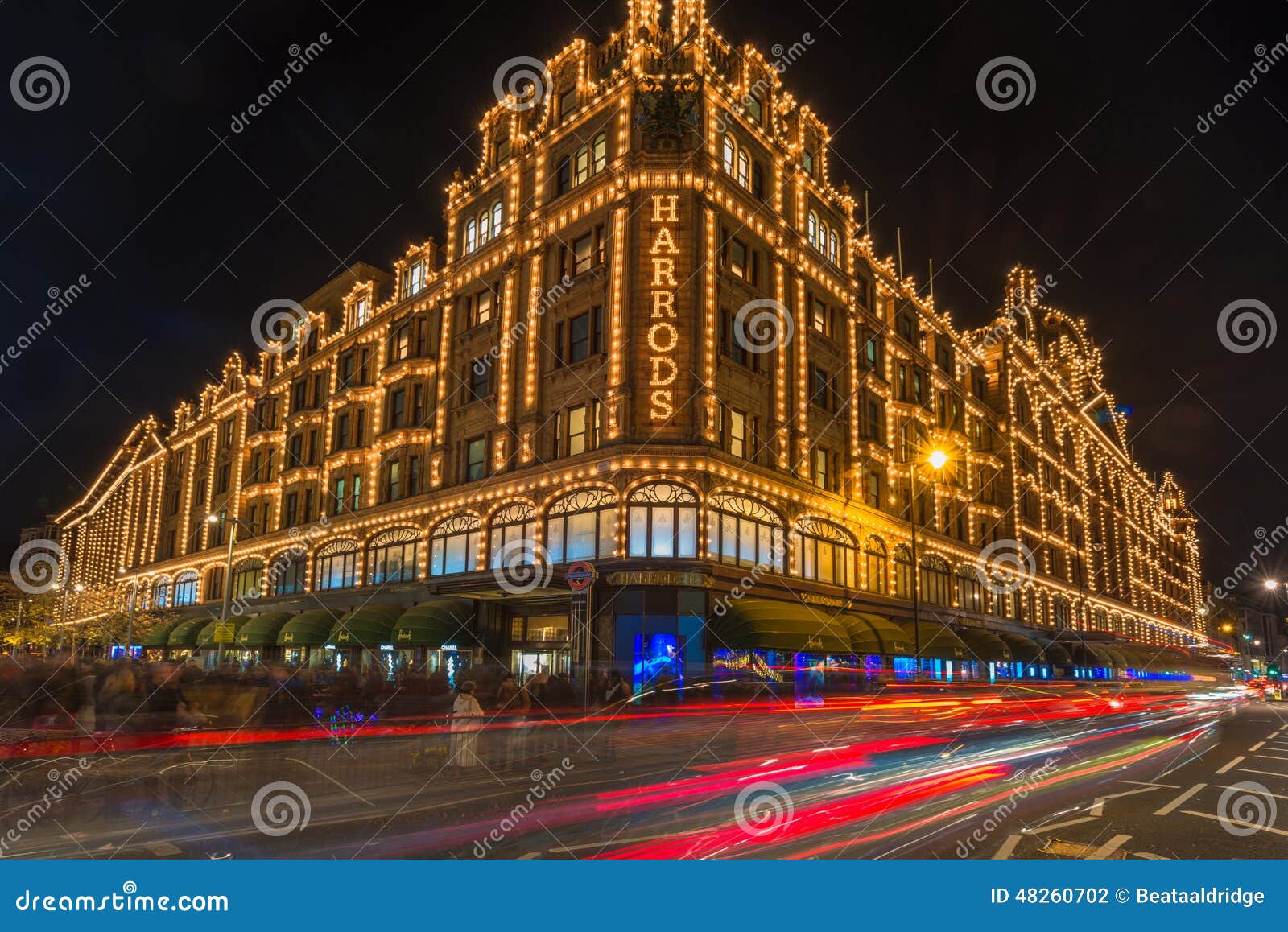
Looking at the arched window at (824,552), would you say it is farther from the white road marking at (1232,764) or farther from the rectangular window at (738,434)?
the white road marking at (1232,764)

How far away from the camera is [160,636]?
56312 mm

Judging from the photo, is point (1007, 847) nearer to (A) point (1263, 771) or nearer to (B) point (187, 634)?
(A) point (1263, 771)

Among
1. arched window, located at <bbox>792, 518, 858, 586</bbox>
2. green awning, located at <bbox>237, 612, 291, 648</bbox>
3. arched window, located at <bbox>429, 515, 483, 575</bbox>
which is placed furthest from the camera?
green awning, located at <bbox>237, 612, 291, 648</bbox>

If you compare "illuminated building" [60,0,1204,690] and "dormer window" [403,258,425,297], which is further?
"dormer window" [403,258,425,297]

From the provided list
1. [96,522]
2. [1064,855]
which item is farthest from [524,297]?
[96,522]

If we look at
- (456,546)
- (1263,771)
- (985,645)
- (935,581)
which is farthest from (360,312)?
(1263,771)

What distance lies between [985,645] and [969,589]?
926 cm

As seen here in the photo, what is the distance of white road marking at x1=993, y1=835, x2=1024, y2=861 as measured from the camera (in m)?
8.97

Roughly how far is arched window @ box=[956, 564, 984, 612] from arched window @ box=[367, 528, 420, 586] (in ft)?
106

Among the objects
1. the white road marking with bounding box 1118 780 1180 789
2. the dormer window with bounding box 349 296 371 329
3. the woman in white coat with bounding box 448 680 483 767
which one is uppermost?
the dormer window with bounding box 349 296 371 329

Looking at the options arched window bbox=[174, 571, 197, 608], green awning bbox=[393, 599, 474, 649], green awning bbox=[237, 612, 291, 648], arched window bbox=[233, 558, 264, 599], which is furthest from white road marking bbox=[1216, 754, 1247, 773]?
arched window bbox=[174, 571, 197, 608]

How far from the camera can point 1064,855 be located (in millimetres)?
9234

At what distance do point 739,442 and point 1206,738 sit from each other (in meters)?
18.4

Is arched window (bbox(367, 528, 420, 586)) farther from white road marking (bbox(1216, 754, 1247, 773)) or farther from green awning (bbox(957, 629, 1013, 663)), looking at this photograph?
white road marking (bbox(1216, 754, 1247, 773))
